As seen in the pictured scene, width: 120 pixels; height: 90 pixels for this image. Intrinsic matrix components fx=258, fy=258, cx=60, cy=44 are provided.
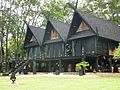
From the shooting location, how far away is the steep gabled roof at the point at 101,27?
3168 cm

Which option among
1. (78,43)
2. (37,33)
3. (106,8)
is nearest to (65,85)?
(78,43)

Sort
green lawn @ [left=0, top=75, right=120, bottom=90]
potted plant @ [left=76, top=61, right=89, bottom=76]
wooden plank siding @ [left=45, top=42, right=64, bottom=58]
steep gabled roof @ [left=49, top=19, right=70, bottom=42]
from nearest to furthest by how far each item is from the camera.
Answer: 1. green lawn @ [left=0, top=75, right=120, bottom=90]
2. potted plant @ [left=76, top=61, right=89, bottom=76]
3. steep gabled roof @ [left=49, top=19, right=70, bottom=42]
4. wooden plank siding @ [left=45, top=42, right=64, bottom=58]

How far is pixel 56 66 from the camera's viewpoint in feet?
127

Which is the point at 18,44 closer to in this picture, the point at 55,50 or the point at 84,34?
the point at 55,50

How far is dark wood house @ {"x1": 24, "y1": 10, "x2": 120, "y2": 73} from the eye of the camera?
31516 millimetres

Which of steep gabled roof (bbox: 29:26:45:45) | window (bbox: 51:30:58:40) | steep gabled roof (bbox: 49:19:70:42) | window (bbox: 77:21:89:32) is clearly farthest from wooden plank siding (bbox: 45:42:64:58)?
window (bbox: 77:21:89:32)

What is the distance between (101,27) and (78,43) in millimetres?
3653

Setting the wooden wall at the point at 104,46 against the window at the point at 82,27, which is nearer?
the wooden wall at the point at 104,46

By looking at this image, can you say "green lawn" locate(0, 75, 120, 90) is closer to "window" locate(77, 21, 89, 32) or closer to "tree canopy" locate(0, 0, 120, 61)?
"window" locate(77, 21, 89, 32)

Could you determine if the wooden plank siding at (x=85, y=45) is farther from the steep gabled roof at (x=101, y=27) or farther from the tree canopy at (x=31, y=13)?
the tree canopy at (x=31, y=13)

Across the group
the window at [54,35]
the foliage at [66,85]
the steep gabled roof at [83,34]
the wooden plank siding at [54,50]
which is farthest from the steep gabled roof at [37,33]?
the foliage at [66,85]

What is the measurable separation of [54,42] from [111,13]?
15271 millimetres

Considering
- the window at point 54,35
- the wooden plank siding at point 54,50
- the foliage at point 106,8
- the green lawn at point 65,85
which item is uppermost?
the foliage at point 106,8

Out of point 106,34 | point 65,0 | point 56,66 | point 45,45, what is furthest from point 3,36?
point 106,34
